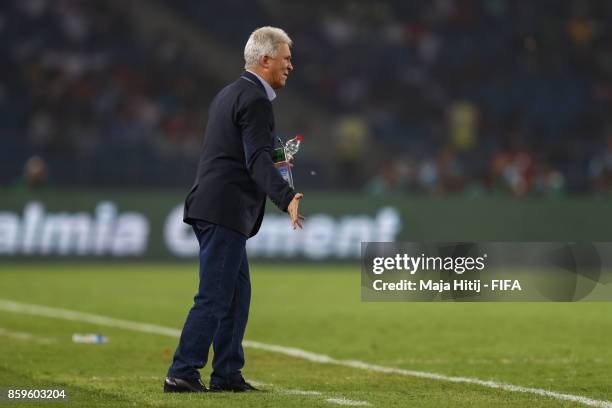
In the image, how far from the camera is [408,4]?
117 ft

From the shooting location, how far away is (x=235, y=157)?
26.7 ft

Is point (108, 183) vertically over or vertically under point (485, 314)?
over

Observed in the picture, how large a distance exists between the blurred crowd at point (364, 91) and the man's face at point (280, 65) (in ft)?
59.6

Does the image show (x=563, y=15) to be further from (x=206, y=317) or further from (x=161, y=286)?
(x=206, y=317)

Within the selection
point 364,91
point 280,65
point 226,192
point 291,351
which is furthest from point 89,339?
point 364,91

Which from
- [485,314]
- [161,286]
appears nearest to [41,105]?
[161,286]

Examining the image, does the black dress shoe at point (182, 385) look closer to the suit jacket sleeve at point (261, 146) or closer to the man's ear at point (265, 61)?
the suit jacket sleeve at point (261, 146)

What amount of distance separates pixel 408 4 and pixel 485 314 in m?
20.4

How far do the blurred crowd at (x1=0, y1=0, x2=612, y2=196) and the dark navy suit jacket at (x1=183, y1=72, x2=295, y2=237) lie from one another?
18060 mm

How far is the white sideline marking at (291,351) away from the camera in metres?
8.43

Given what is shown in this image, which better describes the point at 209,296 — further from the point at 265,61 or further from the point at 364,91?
the point at 364,91

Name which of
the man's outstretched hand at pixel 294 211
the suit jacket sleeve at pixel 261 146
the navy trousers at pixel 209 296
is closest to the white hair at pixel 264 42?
the suit jacket sleeve at pixel 261 146

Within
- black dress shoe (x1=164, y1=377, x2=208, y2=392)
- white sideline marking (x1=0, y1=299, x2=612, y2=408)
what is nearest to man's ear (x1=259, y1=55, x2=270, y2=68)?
black dress shoe (x1=164, y1=377, x2=208, y2=392)

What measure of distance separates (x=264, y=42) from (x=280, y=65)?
17 cm
